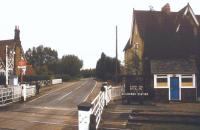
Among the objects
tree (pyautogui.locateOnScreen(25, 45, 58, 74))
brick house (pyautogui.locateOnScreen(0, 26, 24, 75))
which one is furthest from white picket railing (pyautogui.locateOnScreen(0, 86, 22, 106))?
tree (pyautogui.locateOnScreen(25, 45, 58, 74))

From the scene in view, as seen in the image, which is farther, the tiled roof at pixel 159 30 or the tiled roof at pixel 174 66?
the tiled roof at pixel 159 30

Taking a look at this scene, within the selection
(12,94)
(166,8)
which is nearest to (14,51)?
(166,8)

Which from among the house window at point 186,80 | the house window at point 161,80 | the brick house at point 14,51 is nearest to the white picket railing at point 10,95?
the house window at point 161,80

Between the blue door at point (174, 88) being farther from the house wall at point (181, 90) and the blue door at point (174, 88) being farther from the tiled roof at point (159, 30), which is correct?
the tiled roof at point (159, 30)

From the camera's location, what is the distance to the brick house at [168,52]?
1174 inches

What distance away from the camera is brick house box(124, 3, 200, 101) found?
29.8m

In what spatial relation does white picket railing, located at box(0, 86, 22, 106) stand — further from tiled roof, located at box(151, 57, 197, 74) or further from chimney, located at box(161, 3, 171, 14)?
chimney, located at box(161, 3, 171, 14)

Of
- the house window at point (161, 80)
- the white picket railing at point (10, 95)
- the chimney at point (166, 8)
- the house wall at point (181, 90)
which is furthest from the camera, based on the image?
the chimney at point (166, 8)

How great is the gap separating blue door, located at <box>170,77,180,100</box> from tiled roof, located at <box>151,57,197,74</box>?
74cm

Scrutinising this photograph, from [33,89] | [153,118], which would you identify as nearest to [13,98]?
[33,89]

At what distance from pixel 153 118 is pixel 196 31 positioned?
19.5 metres

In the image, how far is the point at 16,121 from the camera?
1670 cm

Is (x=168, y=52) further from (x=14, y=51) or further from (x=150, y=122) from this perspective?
(x=14, y=51)

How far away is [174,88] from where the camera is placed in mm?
29828
